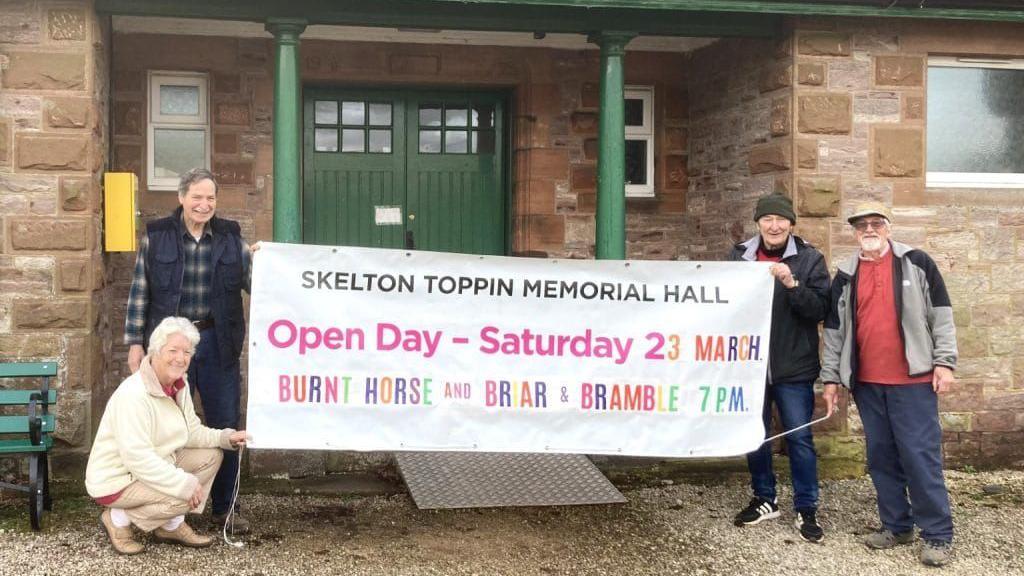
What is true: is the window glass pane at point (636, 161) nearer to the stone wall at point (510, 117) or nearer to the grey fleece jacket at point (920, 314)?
the stone wall at point (510, 117)

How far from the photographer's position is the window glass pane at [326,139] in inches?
320

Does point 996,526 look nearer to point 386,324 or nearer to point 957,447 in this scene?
point 957,447

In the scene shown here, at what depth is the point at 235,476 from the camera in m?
5.56

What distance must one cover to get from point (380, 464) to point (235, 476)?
132 centimetres

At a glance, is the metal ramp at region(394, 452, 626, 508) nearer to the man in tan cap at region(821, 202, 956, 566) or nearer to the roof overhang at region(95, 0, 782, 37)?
the man in tan cap at region(821, 202, 956, 566)

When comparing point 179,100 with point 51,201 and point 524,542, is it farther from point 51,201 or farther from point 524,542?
point 524,542

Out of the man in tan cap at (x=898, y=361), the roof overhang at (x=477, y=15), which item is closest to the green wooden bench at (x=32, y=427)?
the roof overhang at (x=477, y=15)

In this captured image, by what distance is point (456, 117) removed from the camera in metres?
8.37

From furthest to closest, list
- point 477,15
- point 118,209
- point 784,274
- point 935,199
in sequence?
point 935,199 < point 477,15 < point 118,209 < point 784,274

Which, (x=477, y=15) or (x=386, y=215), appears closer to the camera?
(x=477, y=15)

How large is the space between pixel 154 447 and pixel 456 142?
420 centimetres

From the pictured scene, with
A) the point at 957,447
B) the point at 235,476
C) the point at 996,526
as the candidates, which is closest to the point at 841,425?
the point at 957,447

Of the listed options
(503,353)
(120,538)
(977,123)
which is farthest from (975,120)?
(120,538)

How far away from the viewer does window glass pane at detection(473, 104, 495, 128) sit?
8414 millimetres
